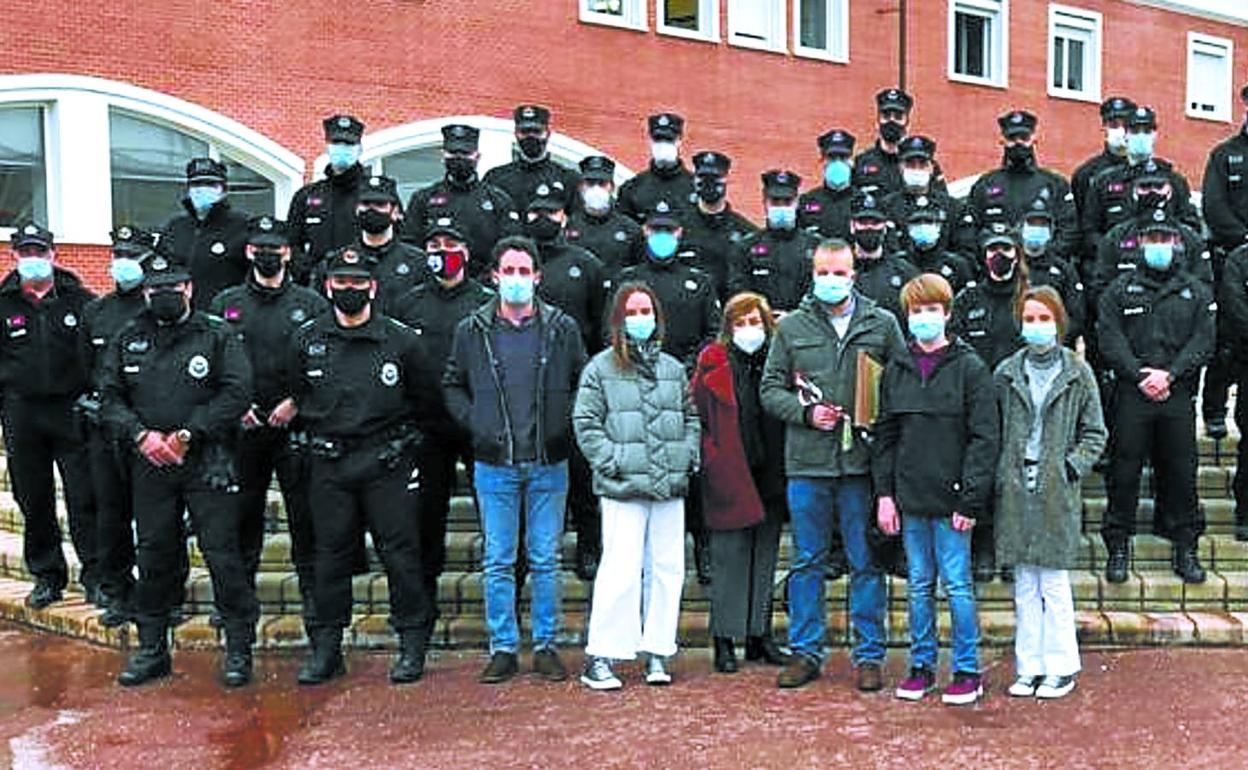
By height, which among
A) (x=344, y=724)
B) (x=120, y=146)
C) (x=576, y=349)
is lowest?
(x=344, y=724)

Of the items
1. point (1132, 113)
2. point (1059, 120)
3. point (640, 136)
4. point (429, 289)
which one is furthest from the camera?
point (1059, 120)

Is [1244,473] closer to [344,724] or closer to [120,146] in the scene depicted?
[344,724]

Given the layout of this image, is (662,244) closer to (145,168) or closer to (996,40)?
(145,168)

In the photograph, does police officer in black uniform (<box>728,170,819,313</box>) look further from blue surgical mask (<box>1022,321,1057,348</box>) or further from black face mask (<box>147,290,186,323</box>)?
black face mask (<box>147,290,186,323</box>)

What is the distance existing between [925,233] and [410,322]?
9.92 ft

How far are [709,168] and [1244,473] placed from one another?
3.61m

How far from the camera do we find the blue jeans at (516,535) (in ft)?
22.0

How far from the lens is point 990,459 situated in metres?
6.20

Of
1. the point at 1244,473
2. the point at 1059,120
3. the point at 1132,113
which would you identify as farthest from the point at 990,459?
the point at 1059,120

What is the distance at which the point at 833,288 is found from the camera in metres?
6.54

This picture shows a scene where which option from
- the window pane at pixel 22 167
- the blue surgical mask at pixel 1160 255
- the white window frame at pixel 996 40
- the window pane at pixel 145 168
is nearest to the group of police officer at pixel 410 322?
the blue surgical mask at pixel 1160 255

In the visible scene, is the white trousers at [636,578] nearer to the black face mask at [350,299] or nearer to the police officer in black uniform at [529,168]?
the black face mask at [350,299]

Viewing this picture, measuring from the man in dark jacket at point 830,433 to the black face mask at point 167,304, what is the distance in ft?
9.21

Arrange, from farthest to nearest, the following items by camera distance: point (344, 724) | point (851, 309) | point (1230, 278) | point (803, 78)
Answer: point (803, 78) < point (1230, 278) < point (851, 309) < point (344, 724)
